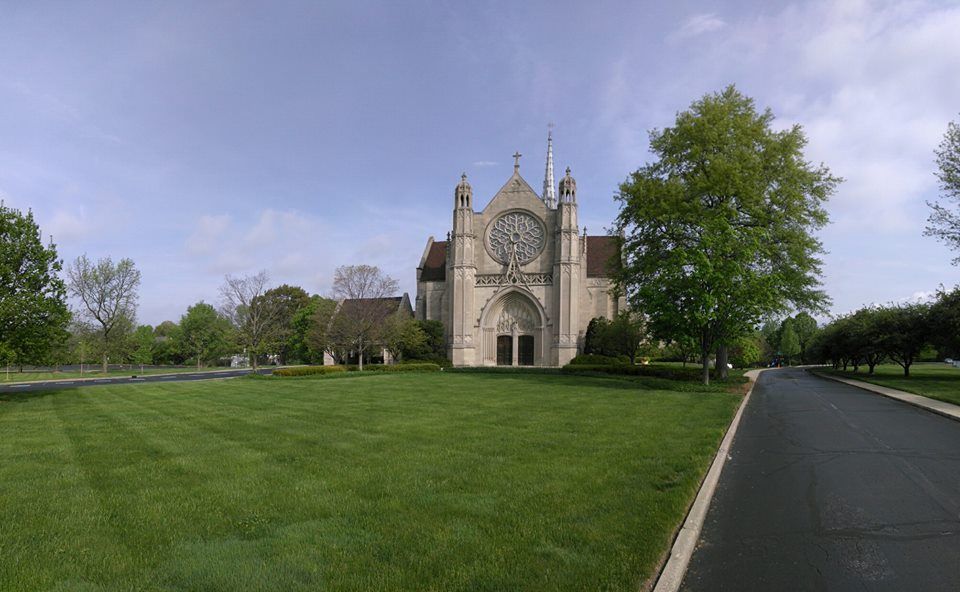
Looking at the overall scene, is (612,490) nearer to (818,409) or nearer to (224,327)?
(818,409)

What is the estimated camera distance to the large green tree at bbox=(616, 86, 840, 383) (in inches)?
932

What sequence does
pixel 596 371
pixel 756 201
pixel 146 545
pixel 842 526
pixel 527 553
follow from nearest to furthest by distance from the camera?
1. pixel 527 553
2. pixel 146 545
3. pixel 842 526
4. pixel 756 201
5. pixel 596 371

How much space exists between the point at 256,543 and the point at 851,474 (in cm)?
801

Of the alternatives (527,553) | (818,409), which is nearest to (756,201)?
(818,409)

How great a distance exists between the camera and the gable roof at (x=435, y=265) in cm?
5316

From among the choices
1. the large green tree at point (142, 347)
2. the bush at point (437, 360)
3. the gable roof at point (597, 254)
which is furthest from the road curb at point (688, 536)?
the large green tree at point (142, 347)

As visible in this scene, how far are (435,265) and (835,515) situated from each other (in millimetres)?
49723

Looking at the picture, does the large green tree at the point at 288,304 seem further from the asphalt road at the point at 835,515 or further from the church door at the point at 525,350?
the asphalt road at the point at 835,515

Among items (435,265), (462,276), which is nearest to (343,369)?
(462,276)

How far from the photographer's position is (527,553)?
15.4 feet

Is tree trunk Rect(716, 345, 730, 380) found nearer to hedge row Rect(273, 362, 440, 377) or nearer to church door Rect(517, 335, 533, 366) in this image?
hedge row Rect(273, 362, 440, 377)

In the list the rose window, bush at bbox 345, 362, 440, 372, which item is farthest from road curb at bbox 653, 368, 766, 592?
the rose window

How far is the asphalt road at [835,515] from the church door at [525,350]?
36.2 metres

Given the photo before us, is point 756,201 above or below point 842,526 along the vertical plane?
above
